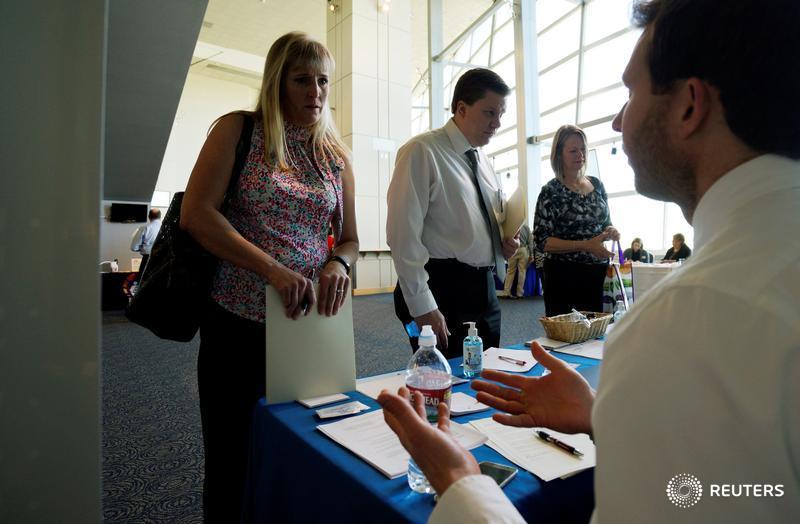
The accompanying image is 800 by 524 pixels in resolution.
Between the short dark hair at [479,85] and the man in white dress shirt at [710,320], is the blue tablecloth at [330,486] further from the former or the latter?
the short dark hair at [479,85]

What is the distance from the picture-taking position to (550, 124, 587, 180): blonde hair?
2443 mm

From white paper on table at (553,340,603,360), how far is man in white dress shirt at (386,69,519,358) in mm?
337

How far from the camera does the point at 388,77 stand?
9062mm

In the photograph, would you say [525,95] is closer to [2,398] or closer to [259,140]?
[259,140]

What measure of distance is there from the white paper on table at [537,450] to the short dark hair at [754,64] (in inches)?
22.1

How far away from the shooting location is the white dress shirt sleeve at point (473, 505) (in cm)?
50

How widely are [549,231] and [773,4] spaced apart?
196 centimetres

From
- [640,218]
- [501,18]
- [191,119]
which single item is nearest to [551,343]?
[640,218]

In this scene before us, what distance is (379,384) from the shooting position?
4.10 ft

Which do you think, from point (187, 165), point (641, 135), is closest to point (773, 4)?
point (641, 135)

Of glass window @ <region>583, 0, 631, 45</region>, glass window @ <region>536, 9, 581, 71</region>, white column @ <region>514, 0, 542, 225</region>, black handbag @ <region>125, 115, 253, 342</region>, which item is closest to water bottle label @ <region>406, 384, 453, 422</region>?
black handbag @ <region>125, 115, 253, 342</region>

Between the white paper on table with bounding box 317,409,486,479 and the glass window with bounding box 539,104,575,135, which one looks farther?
the glass window with bounding box 539,104,575,135

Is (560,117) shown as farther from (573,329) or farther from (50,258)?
(50,258)

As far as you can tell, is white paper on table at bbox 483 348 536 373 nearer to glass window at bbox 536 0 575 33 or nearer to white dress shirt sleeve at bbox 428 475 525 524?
white dress shirt sleeve at bbox 428 475 525 524
